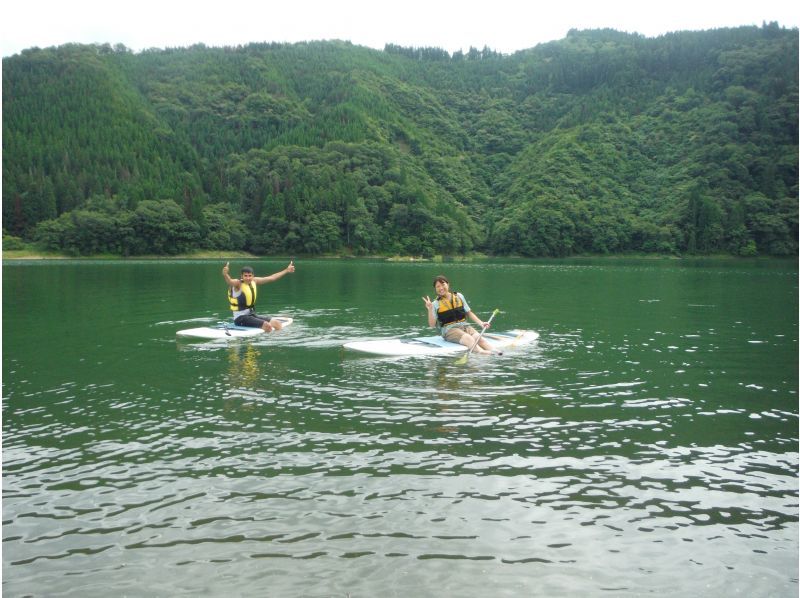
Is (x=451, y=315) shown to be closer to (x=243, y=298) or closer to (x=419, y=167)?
(x=243, y=298)

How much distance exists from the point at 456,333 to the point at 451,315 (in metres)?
0.62

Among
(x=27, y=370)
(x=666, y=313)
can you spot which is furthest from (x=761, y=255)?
(x=27, y=370)

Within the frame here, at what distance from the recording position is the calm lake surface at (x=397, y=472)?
243 inches

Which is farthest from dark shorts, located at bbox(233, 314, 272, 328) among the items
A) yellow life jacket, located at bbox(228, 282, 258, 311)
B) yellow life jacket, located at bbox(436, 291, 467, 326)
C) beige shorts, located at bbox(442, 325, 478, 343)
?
beige shorts, located at bbox(442, 325, 478, 343)

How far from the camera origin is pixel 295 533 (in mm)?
6855

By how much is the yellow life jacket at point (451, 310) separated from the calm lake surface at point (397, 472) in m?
1.86

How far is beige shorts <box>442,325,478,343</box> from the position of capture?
1762 centimetres

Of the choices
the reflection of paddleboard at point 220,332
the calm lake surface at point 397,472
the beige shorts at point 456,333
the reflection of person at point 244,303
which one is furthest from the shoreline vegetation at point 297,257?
the calm lake surface at point 397,472

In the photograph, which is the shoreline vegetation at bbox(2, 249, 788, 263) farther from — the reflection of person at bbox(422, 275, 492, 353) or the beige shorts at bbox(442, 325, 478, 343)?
the beige shorts at bbox(442, 325, 478, 343)

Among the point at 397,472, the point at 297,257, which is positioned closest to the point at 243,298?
the point at 397,472

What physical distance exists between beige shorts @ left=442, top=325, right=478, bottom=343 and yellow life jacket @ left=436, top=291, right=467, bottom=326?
0.27 meters

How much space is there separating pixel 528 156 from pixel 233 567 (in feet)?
565

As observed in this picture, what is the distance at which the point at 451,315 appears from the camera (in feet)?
59.4

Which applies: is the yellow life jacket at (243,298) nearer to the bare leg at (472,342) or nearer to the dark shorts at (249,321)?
the dark shorts at (249,321)
